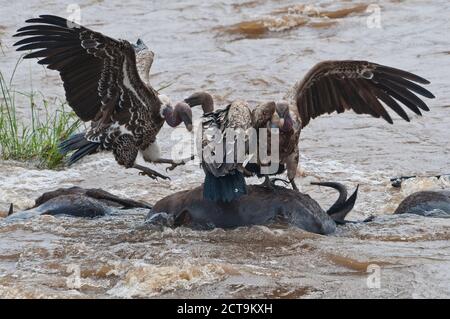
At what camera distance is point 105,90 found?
7.86 m

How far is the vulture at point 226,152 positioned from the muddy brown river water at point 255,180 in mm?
248

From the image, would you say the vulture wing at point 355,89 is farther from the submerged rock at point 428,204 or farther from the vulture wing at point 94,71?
the vulture wing at point 94,71

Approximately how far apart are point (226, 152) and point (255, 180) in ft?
8.05

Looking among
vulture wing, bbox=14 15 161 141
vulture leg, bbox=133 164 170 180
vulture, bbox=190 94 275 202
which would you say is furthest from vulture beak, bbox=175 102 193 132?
vulture, bbox=190 94 275 202

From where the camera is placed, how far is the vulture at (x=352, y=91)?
25.0 feet

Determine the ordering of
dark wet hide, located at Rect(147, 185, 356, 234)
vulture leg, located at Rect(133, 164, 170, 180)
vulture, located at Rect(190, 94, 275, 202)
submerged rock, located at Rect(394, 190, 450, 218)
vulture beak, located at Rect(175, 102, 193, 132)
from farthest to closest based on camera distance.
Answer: vulture leg, located at Rect(133, 164, 170, 180), vulture beak, located at Rect(175, 102, 193, 132), submerged rock, located at Rect(394, 190, 450, 218), dark wet hide, located at Rect(147, 185, 356, 234), vulture, located at Rect(190, 94, 275, 202)

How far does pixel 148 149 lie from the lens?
8.49m

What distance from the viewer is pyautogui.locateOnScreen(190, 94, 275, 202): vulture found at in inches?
245

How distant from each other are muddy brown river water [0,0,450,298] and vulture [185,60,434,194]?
27.8 inches

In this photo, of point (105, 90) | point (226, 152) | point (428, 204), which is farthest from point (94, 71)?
point (428, 204)

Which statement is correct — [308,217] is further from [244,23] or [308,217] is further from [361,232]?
[244,23]

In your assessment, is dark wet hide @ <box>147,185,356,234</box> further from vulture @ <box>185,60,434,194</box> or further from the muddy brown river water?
vulture @ <box>185,60,434,194</box>
